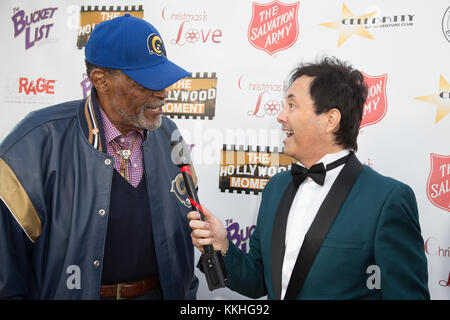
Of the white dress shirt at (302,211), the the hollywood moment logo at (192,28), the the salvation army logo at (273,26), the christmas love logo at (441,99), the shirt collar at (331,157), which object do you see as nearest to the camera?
the white dress shirt at (302,211)

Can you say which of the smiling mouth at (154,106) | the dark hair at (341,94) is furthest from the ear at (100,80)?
the dark hair at (341,94)

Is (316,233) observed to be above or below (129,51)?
below

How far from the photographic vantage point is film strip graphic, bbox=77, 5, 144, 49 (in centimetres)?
234

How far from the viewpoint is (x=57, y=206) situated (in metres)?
1.27

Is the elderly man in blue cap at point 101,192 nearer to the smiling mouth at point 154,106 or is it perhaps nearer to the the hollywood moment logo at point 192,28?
the smiling mouth at point 154,106

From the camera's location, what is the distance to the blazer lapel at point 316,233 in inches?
49.9

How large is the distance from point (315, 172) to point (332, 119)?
23 cm

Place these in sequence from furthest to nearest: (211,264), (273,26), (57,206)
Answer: (273,26) → (57,206) → (211,264)

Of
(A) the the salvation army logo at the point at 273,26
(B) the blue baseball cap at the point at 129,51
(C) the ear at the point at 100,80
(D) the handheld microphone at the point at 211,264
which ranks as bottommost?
(D) the handheld microphone at the point at 211,264

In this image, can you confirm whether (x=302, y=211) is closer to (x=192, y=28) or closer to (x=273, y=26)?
(x=273, y=26)

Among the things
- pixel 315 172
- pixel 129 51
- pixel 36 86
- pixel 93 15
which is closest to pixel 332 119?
pixel 315 172

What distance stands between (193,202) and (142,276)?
47 centimetres

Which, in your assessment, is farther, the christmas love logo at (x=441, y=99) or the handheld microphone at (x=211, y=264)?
the christmas love logo at (x=441, y=99)

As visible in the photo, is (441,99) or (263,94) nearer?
(441,99)
